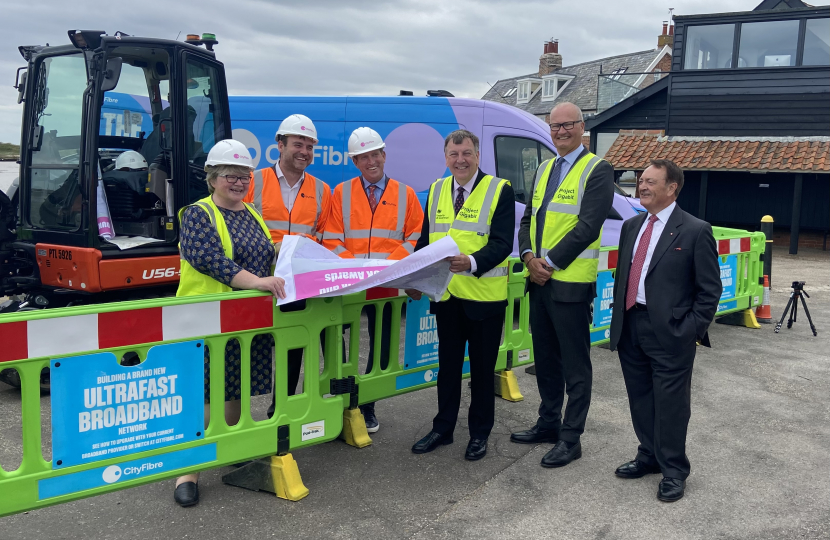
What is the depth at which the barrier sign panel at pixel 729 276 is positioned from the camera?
8602mm

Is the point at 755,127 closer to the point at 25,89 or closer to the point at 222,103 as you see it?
the point at 222,103

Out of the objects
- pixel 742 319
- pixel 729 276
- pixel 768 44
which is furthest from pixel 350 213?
pixel 768 44

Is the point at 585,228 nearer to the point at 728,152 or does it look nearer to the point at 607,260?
the point at 607,260

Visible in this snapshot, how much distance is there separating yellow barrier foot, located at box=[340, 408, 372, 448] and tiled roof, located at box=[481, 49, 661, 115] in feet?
100

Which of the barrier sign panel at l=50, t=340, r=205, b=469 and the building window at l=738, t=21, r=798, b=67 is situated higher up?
the building window at l=738, t=21, r=798, b=67

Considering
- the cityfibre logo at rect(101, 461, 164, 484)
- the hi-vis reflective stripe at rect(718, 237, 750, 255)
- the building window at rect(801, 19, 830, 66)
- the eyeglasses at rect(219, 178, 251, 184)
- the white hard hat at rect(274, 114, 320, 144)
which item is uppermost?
the building window at rect(801, 19, 830, 66)

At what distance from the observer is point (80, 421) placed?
126 inches

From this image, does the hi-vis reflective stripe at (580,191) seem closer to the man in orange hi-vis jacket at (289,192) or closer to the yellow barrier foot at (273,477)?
the man in orange hi-vis jacket at (289,192)

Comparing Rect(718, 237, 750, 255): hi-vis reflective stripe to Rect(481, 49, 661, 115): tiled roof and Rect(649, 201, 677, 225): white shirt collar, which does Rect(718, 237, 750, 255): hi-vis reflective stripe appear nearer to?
Rect(649, 201, 677, 225): white shirt collar

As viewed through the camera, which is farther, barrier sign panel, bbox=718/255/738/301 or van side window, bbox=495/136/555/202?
van side window, bbox=495/136/555/202

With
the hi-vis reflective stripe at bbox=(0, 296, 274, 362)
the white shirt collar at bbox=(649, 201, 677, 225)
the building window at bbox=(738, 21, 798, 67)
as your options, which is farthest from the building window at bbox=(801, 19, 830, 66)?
the hi-vis reflective stripe at bbox=(0, 296, 274, 362)

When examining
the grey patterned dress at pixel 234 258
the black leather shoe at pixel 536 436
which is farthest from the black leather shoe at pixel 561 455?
the grey patterned dress at pixel 234 258

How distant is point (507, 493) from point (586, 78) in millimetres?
36578

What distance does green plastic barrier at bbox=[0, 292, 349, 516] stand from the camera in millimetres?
3061
